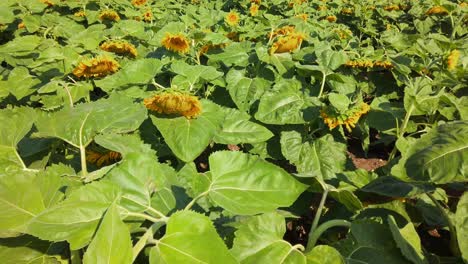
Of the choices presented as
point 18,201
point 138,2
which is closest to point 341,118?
point 18,201

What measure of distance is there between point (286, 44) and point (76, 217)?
2186 millimetres

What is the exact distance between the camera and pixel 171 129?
1752 mm

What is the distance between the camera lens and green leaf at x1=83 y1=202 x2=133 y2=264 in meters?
0.74

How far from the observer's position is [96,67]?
2.29m

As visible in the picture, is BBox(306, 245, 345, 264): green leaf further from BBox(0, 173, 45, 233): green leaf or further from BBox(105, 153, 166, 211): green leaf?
BBox(0, 173, 45, 233): green leaf

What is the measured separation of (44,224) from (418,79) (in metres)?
3.12

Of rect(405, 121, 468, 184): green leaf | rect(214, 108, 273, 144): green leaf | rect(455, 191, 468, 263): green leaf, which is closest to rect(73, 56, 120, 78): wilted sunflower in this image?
rect(214, 108, 273, 144): green leaf

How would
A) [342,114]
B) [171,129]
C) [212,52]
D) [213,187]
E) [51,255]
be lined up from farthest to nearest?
[212,52], [342,114], [171,129], [213,187], [51,255]

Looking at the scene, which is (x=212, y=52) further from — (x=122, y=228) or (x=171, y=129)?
(x=122, y=228)

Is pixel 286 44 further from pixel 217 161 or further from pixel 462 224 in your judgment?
pixel 462 224

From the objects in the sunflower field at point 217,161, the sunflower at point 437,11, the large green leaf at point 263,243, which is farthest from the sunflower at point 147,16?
the sunflower at point 437,11

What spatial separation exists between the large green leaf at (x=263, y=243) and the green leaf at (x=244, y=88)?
1.33 meters

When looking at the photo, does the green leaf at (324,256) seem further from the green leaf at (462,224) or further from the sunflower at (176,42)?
the sunflower at (176,42)

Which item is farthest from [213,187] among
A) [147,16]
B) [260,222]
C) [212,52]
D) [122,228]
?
[147,16]
